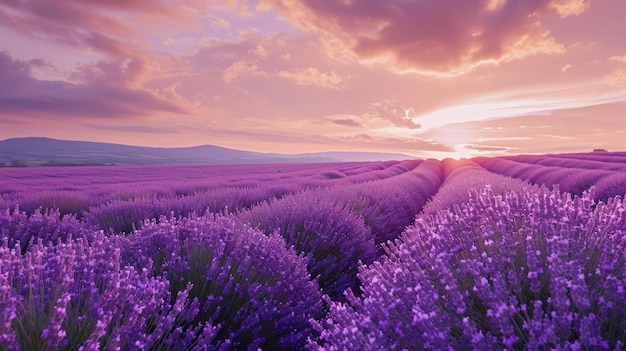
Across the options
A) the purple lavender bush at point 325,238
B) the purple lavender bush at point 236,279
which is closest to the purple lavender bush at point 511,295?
the purple lavender bush at point 236,279

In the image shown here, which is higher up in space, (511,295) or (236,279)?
(511,295)

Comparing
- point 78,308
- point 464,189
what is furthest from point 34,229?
point 464,189

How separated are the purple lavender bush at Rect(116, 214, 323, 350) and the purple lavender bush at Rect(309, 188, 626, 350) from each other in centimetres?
64

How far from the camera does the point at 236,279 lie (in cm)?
275

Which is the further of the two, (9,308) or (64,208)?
(64,208)

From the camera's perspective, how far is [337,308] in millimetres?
1893

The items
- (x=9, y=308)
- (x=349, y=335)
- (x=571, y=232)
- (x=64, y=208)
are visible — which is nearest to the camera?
(x=9, y=308)

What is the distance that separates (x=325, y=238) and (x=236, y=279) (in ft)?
5.55

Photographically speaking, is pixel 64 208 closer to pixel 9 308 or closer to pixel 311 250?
pixel 311 250

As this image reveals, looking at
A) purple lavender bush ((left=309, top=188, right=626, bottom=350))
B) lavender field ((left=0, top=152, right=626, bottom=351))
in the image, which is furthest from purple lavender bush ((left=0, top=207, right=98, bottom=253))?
purple lavender bush ((left=309, top=188, right=626, bottom=350))

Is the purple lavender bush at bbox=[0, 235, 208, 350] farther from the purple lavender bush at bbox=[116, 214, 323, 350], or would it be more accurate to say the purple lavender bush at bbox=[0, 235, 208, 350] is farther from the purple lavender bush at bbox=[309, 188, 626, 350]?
the purple lavender bush at bbox=[309, 188, 626, 350]

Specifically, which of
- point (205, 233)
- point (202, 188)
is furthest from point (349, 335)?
point (202, 188)

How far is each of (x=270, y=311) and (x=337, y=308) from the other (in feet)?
2.85

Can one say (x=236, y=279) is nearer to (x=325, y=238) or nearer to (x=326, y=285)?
(x=326, y=285)
